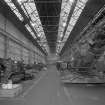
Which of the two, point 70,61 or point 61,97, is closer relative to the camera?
point 61,97

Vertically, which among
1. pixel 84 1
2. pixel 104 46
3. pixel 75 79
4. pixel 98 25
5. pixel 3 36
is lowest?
pixel 75 79

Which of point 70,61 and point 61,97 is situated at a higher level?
point 70,61

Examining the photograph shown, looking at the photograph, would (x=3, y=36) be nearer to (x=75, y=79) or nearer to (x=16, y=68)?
(x=16, y=68)

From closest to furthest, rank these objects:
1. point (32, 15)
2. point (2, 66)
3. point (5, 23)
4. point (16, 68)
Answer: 1. point (2, 66)
2. point (16, 68)
3. point (5, 23)
4. point (32, 15)

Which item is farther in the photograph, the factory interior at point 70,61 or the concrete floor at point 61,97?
the factory interior at point 70,61

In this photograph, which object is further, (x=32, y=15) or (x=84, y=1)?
(x=32, y=15)

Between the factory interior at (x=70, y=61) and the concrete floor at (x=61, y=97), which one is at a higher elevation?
the factory interior at (x=70, y=61)

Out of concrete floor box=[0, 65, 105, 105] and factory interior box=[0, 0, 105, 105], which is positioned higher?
factory interior box=[0, 0, 105, 105]

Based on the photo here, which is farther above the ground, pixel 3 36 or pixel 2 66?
pixel 3 36

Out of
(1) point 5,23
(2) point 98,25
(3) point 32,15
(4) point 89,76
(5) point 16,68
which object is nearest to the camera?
(2) point 98,25

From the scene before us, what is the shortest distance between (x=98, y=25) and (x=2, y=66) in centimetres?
798

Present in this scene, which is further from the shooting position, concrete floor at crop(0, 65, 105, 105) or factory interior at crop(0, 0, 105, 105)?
factory interior at crop(0, 0, 105, 105)

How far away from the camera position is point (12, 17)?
61.3ft

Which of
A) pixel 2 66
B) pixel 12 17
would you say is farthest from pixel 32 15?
pixel 2 66
